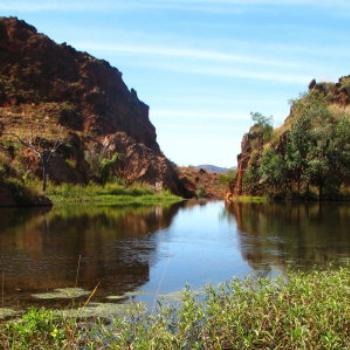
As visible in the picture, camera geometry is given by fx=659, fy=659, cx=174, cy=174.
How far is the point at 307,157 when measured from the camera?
2491 inches

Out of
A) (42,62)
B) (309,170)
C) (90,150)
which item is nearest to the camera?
(309,170)

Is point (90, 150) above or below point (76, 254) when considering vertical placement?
above

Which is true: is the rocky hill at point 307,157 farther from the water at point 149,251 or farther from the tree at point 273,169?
the water at point 149,251

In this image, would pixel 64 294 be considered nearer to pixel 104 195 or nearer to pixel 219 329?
pixel 219 329

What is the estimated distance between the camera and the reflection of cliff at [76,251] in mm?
16344

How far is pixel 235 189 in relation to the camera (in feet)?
249

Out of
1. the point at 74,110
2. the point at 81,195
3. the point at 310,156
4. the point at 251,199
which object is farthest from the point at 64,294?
the point at 74,110

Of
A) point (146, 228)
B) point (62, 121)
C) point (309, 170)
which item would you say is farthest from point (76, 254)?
point (62, 121)

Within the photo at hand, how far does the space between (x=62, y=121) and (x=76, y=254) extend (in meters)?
62.3

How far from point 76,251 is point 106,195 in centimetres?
4098

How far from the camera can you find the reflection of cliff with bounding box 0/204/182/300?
1634 cm

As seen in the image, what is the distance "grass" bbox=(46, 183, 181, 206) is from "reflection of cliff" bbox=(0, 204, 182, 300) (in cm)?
2022

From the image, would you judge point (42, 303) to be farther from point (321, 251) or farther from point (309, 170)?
point (309, 170)

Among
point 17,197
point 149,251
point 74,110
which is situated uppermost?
point 74,110
